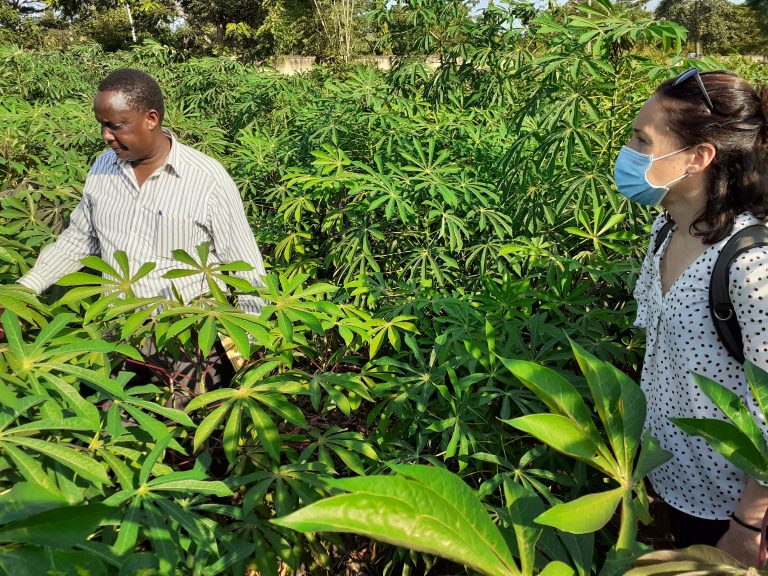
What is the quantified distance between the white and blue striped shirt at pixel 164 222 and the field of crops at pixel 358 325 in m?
0.11

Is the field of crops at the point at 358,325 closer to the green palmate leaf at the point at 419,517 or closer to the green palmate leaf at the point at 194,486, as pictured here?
the green palmate leaf at the point at 194,486

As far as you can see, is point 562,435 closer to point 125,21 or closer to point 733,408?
point 733,408

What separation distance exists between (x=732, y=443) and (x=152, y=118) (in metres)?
1.92

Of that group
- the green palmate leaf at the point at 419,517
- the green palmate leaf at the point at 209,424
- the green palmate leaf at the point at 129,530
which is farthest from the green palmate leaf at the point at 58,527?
the green palmate leaf at the point at 209,424

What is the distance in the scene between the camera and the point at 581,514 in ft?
2.45

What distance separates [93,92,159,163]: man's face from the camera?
2.00 m

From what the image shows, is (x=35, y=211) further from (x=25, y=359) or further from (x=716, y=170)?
(x=716, y=170)

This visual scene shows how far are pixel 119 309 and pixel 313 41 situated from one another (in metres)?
23.3

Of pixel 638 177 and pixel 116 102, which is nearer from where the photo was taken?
pixel 638 177

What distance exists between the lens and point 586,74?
7.98 feet

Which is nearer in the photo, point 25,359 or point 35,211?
point 25,359

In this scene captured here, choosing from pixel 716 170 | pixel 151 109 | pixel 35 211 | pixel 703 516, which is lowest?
pixel 703 516

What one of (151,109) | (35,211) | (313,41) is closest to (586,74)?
(151,109)

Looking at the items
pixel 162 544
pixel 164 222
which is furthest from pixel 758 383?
pixel 164 222
